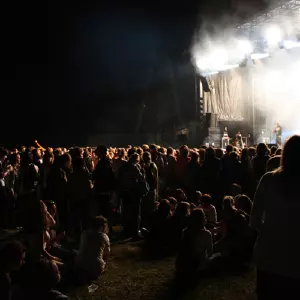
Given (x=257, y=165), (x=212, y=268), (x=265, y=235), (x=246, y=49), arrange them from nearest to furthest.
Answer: (x=265, y=235), (x=212, y=268), (x=257, y=165), (x=246, y=49)

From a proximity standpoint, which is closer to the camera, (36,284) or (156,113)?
(36,284)

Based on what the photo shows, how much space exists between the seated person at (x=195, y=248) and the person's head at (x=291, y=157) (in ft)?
8.29

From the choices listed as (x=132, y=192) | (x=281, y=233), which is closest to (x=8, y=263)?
(x=281, y=233)

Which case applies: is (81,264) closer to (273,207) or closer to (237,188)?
(273,207)

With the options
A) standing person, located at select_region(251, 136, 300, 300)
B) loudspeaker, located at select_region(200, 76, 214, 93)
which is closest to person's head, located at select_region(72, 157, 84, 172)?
standing person, located at select_region(251, 136, 300, 300)

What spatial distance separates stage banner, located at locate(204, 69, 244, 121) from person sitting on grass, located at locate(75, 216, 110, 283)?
768 inches

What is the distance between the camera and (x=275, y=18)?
17.3 metres

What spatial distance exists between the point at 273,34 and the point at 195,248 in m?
15.8

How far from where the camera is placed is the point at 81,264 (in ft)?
16.0

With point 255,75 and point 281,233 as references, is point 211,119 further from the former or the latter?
point 281,233

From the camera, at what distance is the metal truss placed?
53.1 ft

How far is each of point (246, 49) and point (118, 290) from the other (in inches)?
690

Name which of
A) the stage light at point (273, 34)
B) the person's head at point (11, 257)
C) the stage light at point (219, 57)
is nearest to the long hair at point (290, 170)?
the person's head at point (11, 257)

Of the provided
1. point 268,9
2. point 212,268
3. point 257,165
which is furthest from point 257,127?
point 212,268
